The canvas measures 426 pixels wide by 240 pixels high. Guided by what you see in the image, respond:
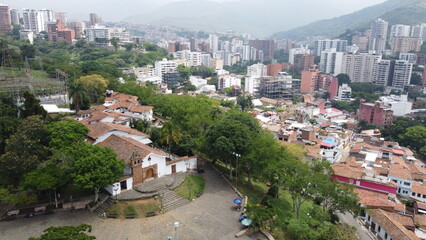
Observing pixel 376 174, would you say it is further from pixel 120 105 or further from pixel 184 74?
pixel 184 74

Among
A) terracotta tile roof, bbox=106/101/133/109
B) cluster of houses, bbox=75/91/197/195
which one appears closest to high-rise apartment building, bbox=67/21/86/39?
terracotta tile roof, bbox=106/101/133/109

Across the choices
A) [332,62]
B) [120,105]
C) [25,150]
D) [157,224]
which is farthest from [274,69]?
[25,150]

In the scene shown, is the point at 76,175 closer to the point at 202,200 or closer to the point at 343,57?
the point at 202,200

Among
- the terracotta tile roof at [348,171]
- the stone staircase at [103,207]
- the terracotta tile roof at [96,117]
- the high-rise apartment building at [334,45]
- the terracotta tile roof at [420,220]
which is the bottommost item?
the terracotta tile roof at [420,220]

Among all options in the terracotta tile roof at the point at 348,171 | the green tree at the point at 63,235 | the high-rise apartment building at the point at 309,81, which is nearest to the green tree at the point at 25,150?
A: the green tree at the point at 63,235

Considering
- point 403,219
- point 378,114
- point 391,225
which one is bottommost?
point 403,219

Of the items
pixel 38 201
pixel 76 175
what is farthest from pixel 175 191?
pixel 38 201

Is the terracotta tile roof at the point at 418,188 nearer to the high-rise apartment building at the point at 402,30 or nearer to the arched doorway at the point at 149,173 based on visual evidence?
the arched doorway at the point at 149,173

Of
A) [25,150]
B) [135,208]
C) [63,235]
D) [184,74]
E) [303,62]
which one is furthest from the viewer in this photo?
[303,62]
